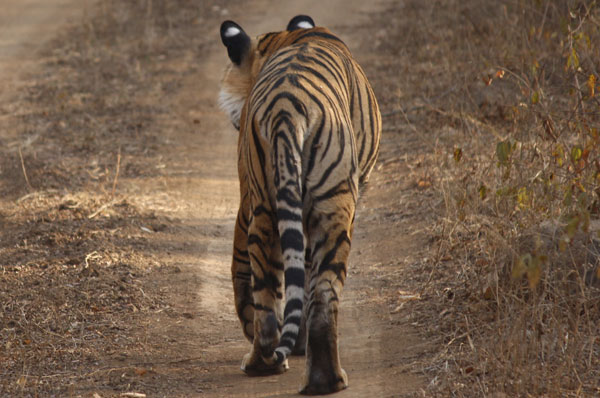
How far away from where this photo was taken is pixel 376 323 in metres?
4.50

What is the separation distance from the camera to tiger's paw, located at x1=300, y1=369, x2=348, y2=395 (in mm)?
3436

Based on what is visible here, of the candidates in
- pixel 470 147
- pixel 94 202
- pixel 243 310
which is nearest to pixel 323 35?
pixel 243 310

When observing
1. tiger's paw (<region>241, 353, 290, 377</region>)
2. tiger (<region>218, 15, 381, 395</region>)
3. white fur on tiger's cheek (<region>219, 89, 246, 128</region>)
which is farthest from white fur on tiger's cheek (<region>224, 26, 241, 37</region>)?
tiger's paw (<region>241, 353, 290, 377</region>)

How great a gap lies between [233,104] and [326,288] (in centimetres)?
156

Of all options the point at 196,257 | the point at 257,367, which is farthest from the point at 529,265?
the point at 196,257

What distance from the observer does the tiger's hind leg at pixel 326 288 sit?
3383 mm

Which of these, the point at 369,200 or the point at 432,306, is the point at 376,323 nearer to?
→ the point at 432,306

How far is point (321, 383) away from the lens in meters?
3.44

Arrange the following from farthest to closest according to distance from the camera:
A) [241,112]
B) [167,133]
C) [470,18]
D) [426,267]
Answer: [470,18] → [167,133] → [426,267] → [241,112]

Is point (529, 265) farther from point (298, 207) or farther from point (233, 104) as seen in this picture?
point (233, 104)

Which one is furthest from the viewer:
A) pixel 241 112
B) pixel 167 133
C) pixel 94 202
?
pixel 167 133

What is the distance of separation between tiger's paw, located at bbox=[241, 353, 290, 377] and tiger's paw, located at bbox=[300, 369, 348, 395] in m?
0.31

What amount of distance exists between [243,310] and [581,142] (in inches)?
100

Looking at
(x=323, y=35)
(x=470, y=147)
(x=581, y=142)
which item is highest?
(x=323, y=35)
